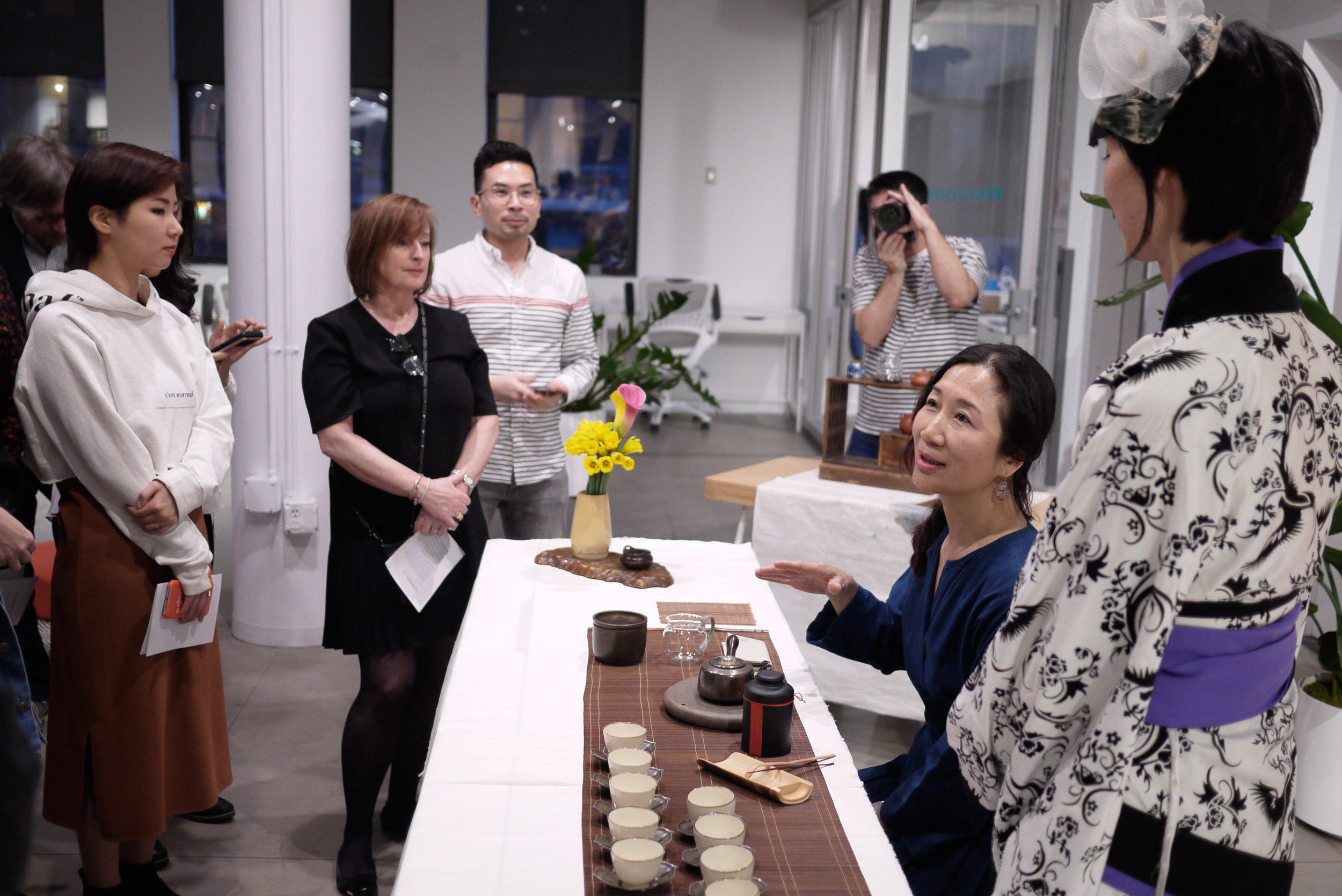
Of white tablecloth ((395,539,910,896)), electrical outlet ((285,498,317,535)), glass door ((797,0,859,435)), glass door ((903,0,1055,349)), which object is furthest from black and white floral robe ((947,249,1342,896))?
glass door ((797,0,859,435))

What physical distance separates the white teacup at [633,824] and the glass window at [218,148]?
819cm

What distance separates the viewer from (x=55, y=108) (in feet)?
28.5

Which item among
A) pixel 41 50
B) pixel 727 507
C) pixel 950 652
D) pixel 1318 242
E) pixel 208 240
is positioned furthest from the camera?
pixel 208 240

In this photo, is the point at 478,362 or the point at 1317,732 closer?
the point at 478,362

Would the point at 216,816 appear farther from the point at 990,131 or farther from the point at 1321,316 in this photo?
the point at 990,131

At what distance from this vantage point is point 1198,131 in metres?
0.94

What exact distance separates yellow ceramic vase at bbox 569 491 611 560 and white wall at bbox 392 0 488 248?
6.63 metres

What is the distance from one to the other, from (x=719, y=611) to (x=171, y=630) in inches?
39.0

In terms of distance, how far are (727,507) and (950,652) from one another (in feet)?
13.8

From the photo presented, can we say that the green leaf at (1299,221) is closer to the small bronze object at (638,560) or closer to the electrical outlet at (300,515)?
the small bronze object at (638,560)

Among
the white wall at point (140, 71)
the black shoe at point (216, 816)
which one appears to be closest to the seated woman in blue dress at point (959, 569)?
the black shoe at point (216, 816)

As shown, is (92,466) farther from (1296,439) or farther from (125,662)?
(1296,439)

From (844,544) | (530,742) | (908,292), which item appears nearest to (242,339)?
(530,742)

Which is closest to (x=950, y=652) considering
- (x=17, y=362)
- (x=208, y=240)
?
(x=17, y=362)
